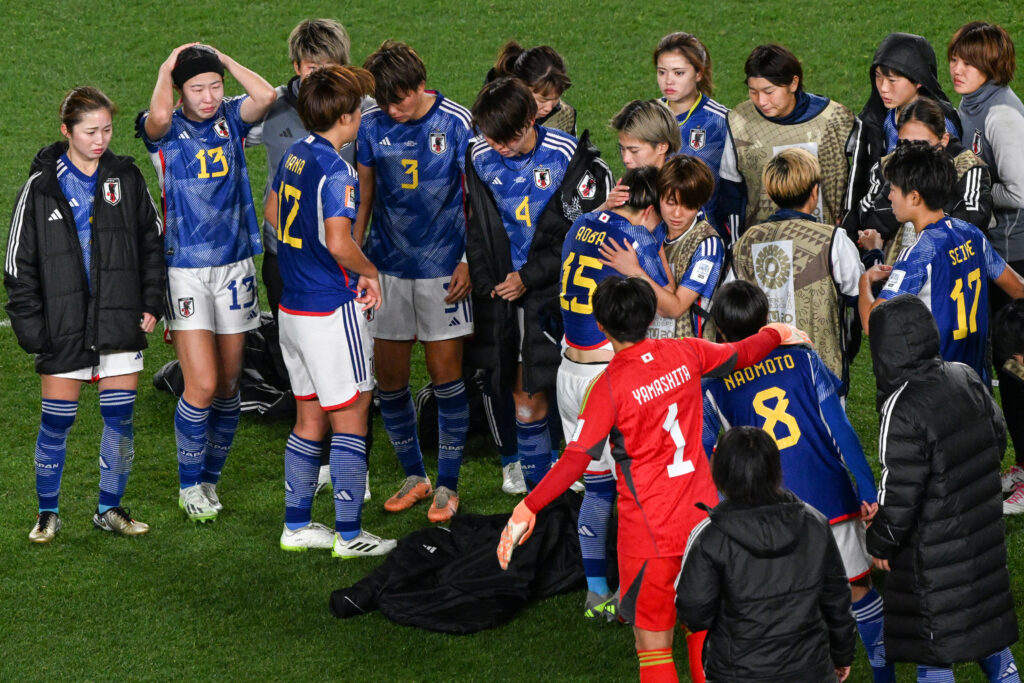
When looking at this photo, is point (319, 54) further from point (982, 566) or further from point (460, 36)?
point (460, 36)

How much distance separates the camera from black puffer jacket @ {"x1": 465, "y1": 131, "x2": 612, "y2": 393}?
605 centimetres

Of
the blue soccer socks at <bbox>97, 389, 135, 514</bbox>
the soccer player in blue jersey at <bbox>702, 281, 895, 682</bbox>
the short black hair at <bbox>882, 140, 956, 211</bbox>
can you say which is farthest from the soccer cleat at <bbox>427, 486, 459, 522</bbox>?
the short black hair at <bbox>882, 140, 956, 211</bbox>

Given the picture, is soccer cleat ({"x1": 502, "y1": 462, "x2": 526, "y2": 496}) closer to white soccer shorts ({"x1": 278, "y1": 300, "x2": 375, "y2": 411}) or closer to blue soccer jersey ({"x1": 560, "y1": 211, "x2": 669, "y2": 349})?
white soccer shorts ({"x1": 278, "y1": 300, "x2": 375, "y2": 411})

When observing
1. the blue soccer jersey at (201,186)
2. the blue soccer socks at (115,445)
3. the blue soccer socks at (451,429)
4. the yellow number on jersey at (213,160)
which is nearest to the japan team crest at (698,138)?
the blue soccer socks at (451,429)

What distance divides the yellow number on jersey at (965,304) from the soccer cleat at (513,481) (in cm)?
255

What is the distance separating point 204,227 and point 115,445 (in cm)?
118

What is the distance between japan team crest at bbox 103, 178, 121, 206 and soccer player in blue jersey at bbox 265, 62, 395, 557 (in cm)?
75

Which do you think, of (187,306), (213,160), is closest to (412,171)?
(213,160)

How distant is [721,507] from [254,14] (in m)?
13.2

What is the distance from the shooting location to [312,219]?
19.0 feet

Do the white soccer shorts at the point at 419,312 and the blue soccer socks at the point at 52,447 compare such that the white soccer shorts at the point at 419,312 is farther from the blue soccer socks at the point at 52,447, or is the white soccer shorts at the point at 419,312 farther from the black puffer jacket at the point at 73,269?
the blue soccer socks at the point at 52,447

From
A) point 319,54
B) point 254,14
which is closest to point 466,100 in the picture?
point 254,14

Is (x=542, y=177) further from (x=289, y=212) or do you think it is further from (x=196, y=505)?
(x=196, y=505)

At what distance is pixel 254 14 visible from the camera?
15.6 m
